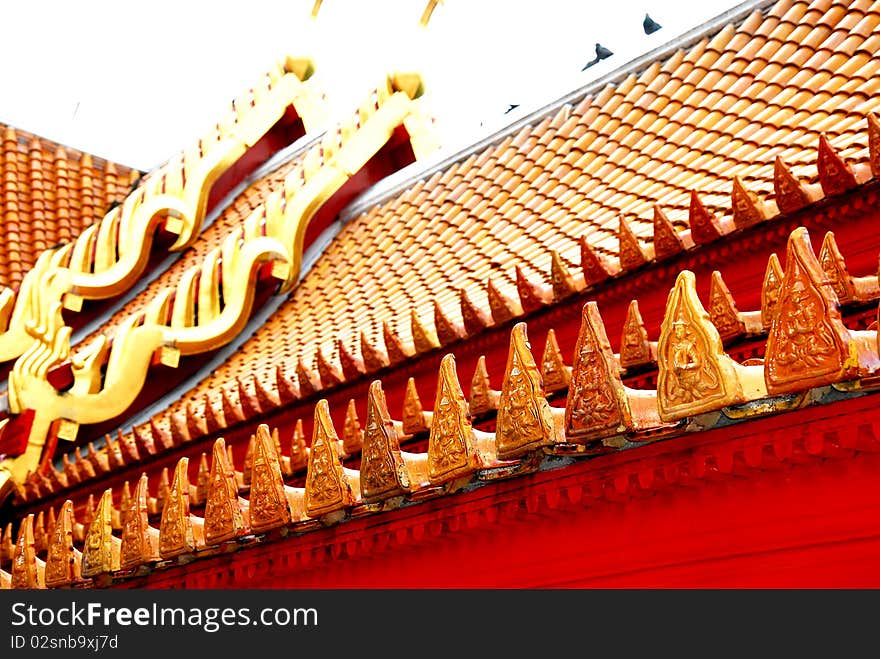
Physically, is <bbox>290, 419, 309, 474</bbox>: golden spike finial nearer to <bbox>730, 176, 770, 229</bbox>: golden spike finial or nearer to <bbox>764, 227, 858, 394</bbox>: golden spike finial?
<bbox>730, 176, 770, 229</bbox>: golden spike finial

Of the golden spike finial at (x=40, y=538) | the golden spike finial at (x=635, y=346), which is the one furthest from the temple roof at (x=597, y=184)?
the golden spike finial at (x=40, y=538)

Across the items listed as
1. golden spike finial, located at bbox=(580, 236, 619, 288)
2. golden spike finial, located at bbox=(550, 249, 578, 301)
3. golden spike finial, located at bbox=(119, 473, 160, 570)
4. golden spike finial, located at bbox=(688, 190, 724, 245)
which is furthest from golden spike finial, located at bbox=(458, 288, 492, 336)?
golden spike finial, located at bbox=(119, 473, 160, 570)

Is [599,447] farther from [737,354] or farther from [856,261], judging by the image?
[856,261]

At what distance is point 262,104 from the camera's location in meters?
8.31

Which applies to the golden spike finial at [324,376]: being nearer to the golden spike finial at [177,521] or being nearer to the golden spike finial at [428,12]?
the golden spike finial at [177,521]

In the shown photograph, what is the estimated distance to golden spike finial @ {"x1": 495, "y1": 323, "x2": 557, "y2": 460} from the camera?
9.38ft

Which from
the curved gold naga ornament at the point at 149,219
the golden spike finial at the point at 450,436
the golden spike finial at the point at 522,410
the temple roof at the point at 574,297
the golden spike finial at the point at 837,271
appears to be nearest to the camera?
the temple roof at the point at 574,297

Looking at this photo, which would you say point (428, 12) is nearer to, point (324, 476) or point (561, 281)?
point (561, 281)

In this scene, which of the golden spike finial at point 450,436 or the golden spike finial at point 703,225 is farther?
the golden spike finial at point 703,225

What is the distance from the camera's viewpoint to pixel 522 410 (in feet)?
9.53

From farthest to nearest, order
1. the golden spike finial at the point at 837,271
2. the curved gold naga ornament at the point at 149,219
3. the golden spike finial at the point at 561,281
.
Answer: the curved gold naga ornament at the point at 149,219 < the golden spike finial at the point at 561,281 < the golden spike finial at the point at 837,271

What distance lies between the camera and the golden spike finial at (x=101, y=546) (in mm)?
4348

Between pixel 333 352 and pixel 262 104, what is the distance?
337 cm

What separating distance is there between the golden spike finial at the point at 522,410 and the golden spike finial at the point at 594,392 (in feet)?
0.27
